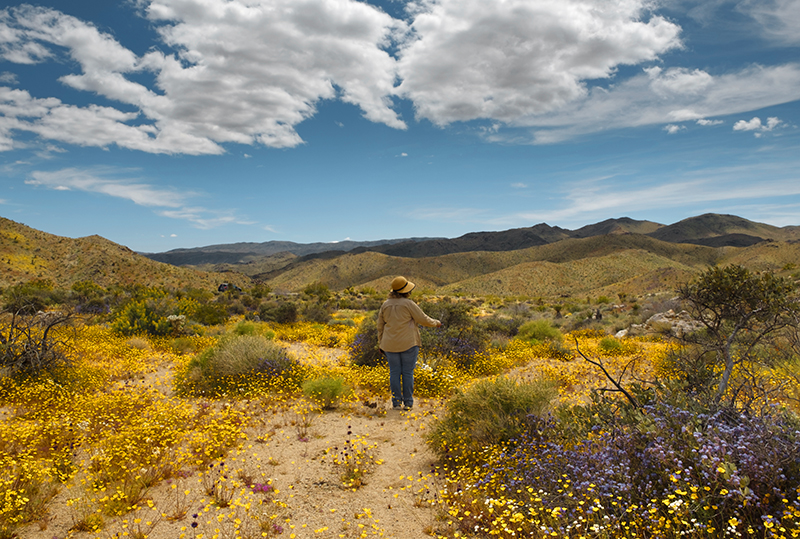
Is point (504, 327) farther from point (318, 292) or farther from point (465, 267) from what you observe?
point (465, 267)

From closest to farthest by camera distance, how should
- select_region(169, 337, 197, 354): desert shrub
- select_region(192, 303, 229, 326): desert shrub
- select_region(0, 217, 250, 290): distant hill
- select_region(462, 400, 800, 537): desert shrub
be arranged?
select_region(462, 400, 800, 537): desert shrub, select_region(169, 337, 197, 354): desert shrub, select_region(192, 303, 229, 326): desert shrub, select_region(0, 217, 250, 290): distant hill

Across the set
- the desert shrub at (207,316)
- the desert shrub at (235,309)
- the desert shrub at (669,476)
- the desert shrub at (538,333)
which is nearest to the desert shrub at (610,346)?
the desert shrub at (538,333)

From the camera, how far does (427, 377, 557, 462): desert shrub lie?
16.8 ft

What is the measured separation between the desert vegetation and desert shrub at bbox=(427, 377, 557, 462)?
1.0 inches

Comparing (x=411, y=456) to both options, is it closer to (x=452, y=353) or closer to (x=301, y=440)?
(x=301, y=440)

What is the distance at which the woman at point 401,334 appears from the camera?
6.98 meters

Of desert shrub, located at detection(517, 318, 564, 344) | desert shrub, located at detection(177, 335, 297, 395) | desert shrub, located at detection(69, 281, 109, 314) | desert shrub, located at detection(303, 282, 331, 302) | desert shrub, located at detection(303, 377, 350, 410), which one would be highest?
desert shrub, located at detection(69, 281, 109, 314)

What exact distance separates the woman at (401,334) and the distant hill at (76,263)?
49.5m

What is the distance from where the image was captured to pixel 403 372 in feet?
23.7

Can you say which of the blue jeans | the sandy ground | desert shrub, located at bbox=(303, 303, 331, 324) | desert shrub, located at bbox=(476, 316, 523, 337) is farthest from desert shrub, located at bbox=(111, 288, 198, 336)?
desert shrub, located at bbox=(476, 316, 523, 337)

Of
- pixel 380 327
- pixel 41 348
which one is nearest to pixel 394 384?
pixel 380 327

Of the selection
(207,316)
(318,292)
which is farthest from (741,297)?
(318,292)

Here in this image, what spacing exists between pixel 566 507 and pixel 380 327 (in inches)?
170

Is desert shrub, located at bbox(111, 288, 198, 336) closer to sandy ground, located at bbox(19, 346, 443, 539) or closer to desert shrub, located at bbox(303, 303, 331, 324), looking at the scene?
desert shrub, located at bbox(303, 303, 331, 324)
